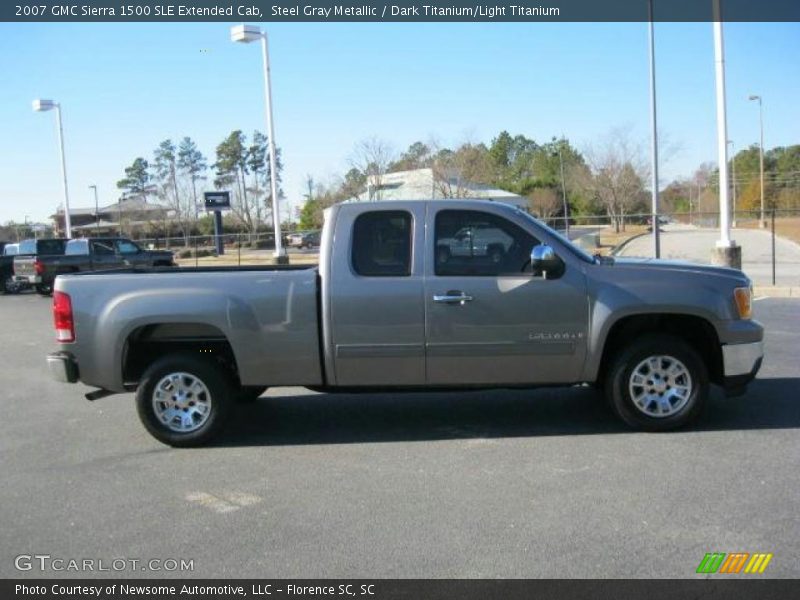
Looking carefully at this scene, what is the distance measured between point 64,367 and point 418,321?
2.84 metres

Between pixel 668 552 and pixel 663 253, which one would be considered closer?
pixel 668 552

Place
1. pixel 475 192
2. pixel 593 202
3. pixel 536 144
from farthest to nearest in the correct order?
pixel 536 144 < pixel 593 202 < pixel 475 192

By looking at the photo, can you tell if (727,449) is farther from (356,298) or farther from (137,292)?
(137,292)

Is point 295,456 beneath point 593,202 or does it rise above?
beneath

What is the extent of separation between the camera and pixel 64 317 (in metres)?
5.90

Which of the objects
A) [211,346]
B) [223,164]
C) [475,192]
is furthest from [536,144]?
[211,346]

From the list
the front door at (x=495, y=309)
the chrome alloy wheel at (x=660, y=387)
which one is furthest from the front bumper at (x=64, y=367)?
the chrome alloy wheel at (x=660, y=387)

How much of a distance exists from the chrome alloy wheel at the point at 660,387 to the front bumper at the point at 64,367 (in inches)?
174

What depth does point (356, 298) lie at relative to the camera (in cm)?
579

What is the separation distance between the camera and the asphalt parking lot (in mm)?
3943

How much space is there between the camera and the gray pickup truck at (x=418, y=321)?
5.78 meters

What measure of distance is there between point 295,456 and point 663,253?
1008 inches

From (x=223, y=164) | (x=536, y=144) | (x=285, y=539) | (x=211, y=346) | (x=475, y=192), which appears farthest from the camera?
(x=536, y=144)

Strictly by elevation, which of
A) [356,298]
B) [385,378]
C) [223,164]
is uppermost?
[223,164]
